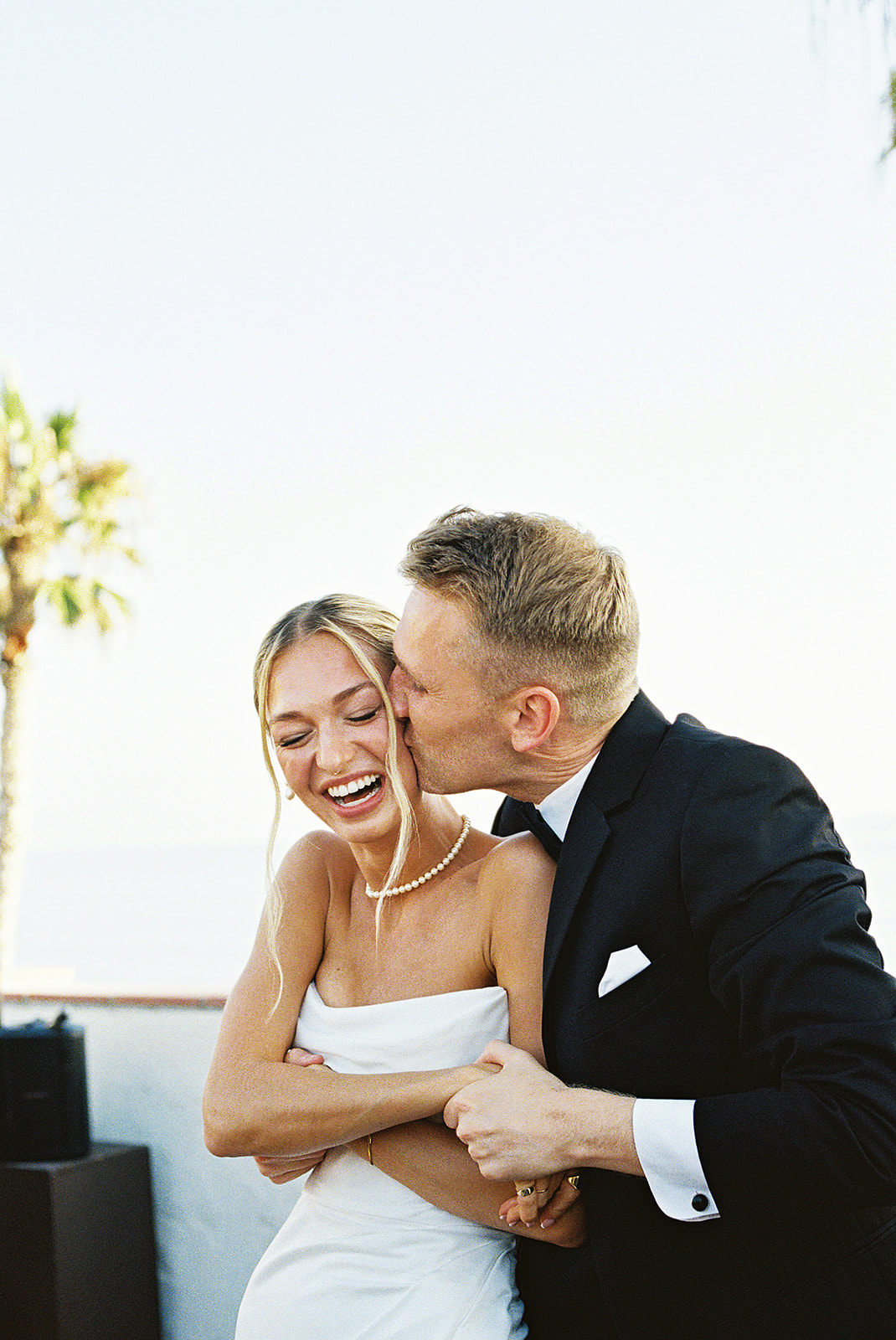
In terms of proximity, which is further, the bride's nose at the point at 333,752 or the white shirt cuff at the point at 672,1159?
the bride's nose at the point at 333,752

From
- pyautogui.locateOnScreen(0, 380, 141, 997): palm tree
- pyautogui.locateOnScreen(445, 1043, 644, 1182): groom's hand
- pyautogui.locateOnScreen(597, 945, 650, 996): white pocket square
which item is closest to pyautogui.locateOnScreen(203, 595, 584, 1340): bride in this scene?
pyautogui.locateOnScreen(445, 1043, 644, 1182): groom's hand

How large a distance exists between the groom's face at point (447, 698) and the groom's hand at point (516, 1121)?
438mm

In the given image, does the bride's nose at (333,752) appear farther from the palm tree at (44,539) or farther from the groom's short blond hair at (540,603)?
the palm tree at (44,539)

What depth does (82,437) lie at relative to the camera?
11.8 metres

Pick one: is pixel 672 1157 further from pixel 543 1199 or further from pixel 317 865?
pixel 317 865

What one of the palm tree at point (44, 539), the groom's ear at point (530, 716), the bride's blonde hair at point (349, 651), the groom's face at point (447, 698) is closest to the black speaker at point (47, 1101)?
the bride's blonde hair at point (349, 651)

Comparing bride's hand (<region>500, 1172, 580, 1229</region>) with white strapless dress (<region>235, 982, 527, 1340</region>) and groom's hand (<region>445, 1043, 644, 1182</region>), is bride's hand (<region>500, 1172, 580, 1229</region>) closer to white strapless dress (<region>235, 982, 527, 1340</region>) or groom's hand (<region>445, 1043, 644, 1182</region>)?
groom's hand (<region>445, 1043, 644, 1182</region>)

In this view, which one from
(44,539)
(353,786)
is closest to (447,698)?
(353,786)

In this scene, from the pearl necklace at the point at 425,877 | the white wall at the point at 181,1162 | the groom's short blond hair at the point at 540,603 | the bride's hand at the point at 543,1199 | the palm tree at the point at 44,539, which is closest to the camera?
the bride's hand at the point at 543,1199

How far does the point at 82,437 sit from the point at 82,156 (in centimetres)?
1752

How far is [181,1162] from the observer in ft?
12.9

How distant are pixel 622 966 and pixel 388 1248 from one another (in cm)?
65

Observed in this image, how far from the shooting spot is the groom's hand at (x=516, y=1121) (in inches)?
63.4

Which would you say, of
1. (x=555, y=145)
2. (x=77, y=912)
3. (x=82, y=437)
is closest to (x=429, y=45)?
(x=555, y=145)
